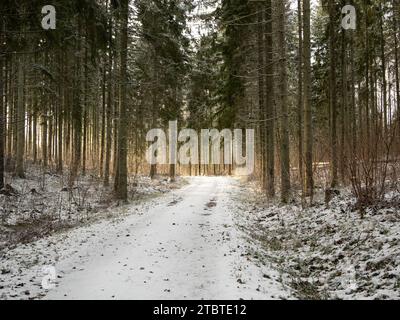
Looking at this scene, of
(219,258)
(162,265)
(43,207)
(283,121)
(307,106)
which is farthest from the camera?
(283,121)

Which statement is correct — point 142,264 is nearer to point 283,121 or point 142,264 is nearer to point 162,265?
point 162,265

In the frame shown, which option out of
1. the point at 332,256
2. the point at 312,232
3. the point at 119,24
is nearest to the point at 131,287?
the point at 332,256

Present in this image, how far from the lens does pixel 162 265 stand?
679 centimetres

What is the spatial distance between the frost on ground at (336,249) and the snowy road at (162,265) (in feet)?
2.21

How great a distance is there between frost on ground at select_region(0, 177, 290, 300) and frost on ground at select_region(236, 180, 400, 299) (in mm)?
600

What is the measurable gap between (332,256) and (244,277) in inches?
85.9

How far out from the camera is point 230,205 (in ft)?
48.9

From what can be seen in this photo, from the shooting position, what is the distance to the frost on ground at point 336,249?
5805 mm

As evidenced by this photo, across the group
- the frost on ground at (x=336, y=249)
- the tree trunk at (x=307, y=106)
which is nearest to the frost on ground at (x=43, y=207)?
the frost on ground at (x=336, y=249)

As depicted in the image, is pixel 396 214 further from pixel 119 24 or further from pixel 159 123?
pixel 159 123
